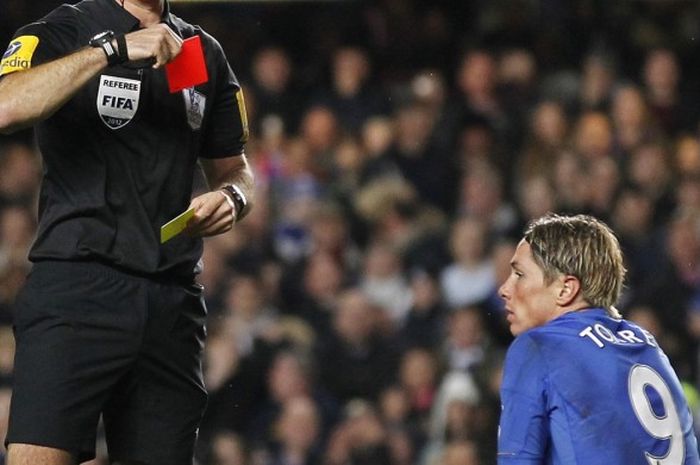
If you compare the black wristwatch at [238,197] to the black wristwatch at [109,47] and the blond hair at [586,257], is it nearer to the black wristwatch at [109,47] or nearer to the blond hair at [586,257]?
the black wristwatch at [109,47]

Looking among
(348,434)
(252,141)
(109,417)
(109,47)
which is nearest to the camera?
(109,47)

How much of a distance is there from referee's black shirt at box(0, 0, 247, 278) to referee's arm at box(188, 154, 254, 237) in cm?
12

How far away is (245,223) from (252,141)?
92 centimetres

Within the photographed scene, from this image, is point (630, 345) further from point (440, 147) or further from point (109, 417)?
point (440, 147)

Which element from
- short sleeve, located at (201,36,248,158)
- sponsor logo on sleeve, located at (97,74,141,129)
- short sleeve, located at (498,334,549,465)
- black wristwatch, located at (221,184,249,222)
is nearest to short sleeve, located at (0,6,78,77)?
sponsor logo on sleeve, located at (97,74,141,129)

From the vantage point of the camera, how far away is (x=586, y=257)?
365cm

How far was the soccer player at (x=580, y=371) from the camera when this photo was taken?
3486 mm

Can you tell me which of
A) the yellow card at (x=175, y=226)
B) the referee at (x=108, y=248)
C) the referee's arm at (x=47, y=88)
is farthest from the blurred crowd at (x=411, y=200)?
the referee's arm at (x=47, y=88)

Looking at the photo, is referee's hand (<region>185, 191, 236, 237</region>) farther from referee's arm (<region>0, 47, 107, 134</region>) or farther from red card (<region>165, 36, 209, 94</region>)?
referee's arm (<region>0, 47, 107, 134</region>)

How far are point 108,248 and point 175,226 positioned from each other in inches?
7.5

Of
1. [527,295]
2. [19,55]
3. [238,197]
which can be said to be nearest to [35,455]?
[238,197]

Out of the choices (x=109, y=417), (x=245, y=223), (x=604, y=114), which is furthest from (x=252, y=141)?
(x=109, y=417)

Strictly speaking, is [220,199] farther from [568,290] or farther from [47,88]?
[568,290]

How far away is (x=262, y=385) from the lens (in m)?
8.26
